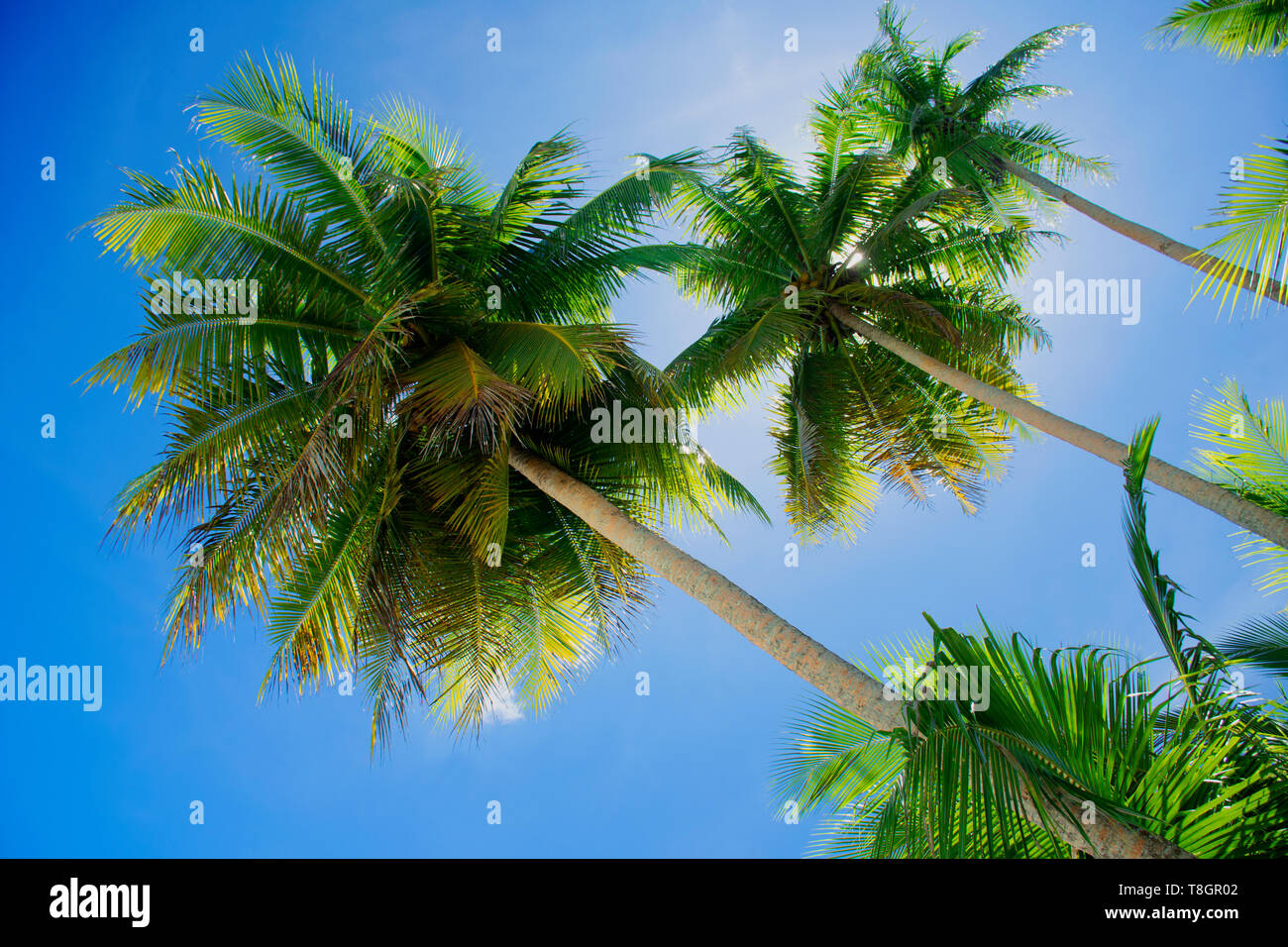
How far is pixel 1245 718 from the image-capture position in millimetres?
4156

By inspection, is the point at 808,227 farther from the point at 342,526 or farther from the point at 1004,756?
the point at 1004,756

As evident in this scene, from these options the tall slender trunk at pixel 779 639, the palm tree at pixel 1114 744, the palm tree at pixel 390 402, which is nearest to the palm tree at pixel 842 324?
the palm tree at pixel 390 402

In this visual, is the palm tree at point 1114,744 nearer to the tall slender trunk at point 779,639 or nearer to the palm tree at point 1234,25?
the tall slender trunk at point 779,639

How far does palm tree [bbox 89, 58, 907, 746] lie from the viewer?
758cm

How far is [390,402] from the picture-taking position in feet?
27.8

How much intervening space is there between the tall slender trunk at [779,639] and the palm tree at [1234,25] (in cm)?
1163

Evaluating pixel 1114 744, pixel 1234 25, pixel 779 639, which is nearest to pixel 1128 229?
pixel 1234 25

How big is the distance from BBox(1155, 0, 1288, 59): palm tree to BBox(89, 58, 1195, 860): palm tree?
9170mm

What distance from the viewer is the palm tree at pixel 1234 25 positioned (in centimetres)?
1075

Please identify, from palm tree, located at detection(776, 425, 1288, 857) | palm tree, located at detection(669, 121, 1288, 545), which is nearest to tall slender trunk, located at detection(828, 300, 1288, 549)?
palm tree, located at detection(669, 121, 1288, 545)

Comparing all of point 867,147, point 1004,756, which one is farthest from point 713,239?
point 1004,756

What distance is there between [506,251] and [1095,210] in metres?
9.32

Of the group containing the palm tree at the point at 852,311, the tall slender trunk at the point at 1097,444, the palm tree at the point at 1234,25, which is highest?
the palm tree at the point at 1234,25

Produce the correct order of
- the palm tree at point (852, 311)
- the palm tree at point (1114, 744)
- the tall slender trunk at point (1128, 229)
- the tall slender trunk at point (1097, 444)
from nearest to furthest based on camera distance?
the palm tree at point (1114, 744) → the tall slender trunk at point (1097, 444) → the tall slender trunk at point (1128, 229) → the palm tree at point (852, 311)
